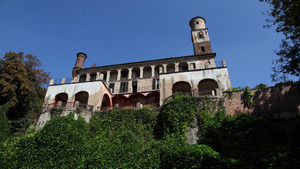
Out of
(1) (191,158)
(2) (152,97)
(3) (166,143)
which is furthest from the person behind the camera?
(2) (152,97)

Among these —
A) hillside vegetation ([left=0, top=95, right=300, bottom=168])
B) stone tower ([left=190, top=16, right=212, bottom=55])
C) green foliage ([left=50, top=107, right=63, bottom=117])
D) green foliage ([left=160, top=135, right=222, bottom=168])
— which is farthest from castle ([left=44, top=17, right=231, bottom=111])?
green foliage ([left=160, top=135, right=222, bottom=168])

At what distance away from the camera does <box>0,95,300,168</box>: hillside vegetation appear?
1062 centimetres

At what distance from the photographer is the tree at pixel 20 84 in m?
24.3

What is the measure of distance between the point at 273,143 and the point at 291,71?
7.52 m

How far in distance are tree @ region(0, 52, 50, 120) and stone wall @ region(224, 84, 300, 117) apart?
79.7ft

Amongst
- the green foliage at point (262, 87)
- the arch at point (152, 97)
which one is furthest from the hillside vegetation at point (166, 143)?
the arch at point (152, 97)

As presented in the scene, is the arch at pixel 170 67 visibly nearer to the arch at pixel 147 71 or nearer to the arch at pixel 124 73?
the arch at pixel 147 71

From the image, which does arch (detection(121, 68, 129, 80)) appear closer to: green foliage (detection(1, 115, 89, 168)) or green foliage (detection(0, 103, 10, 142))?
green foliage (detection(0, 103, 10, 142))

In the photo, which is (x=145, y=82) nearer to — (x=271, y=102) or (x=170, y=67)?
(x=170, y=67)

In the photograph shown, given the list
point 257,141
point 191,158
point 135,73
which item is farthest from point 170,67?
point 191,158

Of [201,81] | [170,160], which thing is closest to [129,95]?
[201,81]

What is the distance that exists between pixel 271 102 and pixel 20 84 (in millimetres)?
28761

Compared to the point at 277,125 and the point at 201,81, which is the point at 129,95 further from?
the point at 277,125

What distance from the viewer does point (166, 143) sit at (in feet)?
48.7
